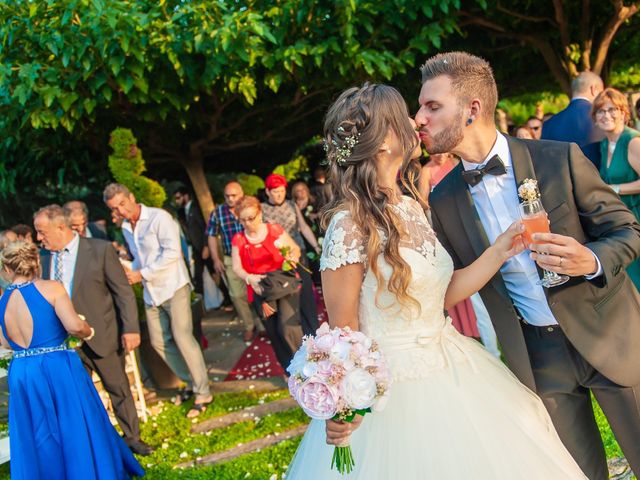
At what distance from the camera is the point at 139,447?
17.4 feet

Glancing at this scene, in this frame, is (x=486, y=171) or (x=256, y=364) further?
(x=256, y=364)

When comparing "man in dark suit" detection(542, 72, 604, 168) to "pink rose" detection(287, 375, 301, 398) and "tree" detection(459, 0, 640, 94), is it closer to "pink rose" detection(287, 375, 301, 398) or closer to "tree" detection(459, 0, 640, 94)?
"tree" detection(459, 0, 640, 94)

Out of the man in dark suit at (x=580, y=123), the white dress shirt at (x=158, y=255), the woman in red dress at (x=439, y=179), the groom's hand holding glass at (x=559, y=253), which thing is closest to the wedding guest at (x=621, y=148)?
the man in dark suit at (x=580, y=123)

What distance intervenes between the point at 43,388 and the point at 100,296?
3.44 feet

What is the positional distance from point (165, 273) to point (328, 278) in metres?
3.93

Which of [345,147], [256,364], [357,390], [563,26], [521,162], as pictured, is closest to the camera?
[357,390]

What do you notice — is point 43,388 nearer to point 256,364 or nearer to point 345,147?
point 256,364

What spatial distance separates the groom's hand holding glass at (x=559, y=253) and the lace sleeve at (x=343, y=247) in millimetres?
642

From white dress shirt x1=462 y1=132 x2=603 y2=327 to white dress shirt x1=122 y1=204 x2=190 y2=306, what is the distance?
3.94 metres

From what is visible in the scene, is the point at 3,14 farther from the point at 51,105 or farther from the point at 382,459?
the point at 382,459

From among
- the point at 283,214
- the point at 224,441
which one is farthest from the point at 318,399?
the point at 283,214

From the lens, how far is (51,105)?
6.95 m

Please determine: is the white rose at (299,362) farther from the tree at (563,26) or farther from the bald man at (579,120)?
the tree at (563,26)

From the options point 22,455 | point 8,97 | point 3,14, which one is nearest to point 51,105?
point 8,97
